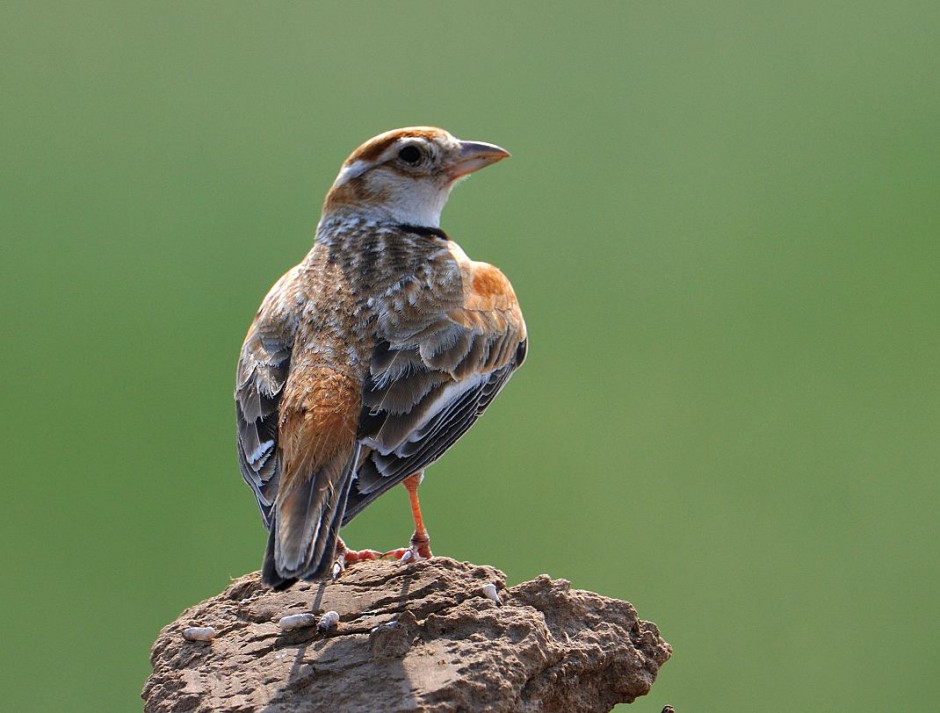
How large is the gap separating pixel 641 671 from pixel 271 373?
2.44 metres

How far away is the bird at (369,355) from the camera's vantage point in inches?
224

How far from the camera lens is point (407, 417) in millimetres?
6090

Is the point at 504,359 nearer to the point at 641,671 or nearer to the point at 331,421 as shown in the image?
the point at 331,421

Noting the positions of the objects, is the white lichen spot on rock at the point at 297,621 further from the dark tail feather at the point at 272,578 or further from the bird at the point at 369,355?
the dark tail feather at the point at 272,578

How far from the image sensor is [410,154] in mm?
8008

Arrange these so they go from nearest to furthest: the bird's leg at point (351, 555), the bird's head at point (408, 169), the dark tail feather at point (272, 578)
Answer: the dark tail feather at point (272, 578) < the bird's leg at point (351, 555) < the bird's head at point (408, 169)

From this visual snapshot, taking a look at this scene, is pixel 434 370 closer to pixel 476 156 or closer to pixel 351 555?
pixel 351 555

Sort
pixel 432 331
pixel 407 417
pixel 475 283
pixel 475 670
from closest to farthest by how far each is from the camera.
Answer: pixel 475 670
pixel 407 417
pixel 432 331
pixel 475 283

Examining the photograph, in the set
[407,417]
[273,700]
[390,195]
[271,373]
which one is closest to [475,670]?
[273,700]

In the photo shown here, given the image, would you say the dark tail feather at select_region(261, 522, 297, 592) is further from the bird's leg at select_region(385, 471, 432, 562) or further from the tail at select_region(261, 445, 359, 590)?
the bird's leg at select_region(385, 471, 432, 562)

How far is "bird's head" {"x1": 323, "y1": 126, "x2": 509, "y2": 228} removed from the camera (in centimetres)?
798

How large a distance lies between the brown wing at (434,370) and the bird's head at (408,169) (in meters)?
0.68

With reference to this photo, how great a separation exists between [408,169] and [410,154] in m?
0.10

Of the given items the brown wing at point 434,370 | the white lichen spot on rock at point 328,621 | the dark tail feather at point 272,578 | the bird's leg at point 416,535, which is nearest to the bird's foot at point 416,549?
the bird's leg at point 416,535
